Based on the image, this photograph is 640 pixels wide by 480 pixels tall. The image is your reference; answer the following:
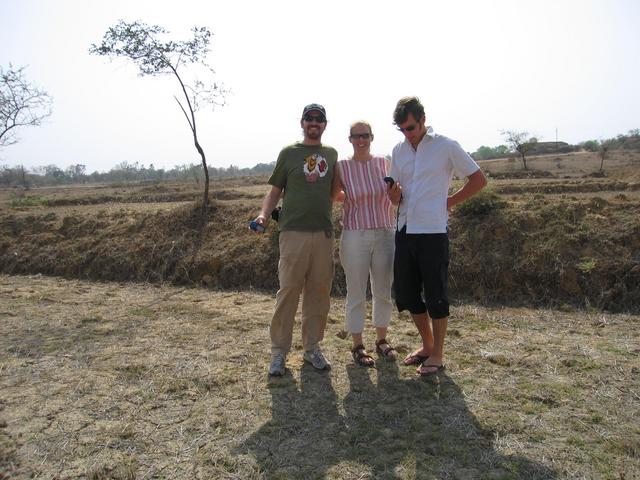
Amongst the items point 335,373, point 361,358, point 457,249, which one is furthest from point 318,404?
point 457,249

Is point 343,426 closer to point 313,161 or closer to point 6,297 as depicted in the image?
point 313,161

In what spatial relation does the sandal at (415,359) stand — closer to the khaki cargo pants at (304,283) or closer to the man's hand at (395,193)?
the khaki cargo pants at (304,283)

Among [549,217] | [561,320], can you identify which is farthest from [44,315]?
[549,217]

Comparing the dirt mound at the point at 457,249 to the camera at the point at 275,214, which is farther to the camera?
the dirt mound at the point at 457,249

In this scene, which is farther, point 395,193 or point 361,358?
point 361,358

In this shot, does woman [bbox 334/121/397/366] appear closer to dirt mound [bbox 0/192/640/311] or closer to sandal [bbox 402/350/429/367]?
sandal [bbox 402/350/429/367]

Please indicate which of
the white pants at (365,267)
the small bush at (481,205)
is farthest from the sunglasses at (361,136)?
the small bush at (481,205)

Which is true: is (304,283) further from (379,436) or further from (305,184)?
(379,436)

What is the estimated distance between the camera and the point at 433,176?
125 inches

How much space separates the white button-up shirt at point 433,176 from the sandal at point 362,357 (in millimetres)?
1027

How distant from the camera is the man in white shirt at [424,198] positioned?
3139 millimetres

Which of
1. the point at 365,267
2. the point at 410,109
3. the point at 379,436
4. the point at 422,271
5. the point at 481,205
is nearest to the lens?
the point at 379,436

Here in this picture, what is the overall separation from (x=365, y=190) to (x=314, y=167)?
38 cm

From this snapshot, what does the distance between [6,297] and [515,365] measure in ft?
18.5
